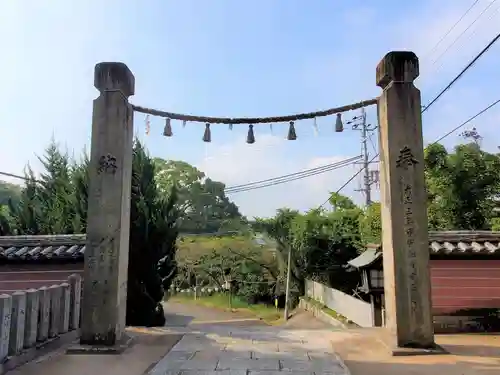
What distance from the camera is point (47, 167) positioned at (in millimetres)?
21312

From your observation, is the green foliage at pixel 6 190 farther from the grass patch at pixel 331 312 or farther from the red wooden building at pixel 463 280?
the red wooden building at pixel 463 280

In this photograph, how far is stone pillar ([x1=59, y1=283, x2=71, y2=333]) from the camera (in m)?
7.33

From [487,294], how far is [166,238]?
7.19 metres

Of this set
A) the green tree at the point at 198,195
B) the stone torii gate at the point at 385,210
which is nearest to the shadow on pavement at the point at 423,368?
the stone torii gate at the point at 385,210

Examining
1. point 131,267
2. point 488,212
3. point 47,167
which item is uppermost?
point 47,167

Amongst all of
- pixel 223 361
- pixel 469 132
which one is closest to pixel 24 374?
pixel 223 361

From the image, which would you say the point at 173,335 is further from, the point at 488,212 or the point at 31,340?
the point at 488,212

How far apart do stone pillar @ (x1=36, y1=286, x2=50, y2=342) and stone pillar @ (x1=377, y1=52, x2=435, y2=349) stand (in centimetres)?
519

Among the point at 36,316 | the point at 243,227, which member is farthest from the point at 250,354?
the point at 243,227

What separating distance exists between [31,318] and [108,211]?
186 cm

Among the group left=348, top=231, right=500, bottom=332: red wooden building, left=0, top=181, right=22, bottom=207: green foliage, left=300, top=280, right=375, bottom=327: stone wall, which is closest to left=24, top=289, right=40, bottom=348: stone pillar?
left=348, top=231, right=500, bottom=332: red wooden building

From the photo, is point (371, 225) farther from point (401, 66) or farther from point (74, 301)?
point (74, 301)

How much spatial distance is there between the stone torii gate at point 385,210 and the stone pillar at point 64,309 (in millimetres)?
565

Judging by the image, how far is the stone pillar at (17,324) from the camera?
5.75 meters
